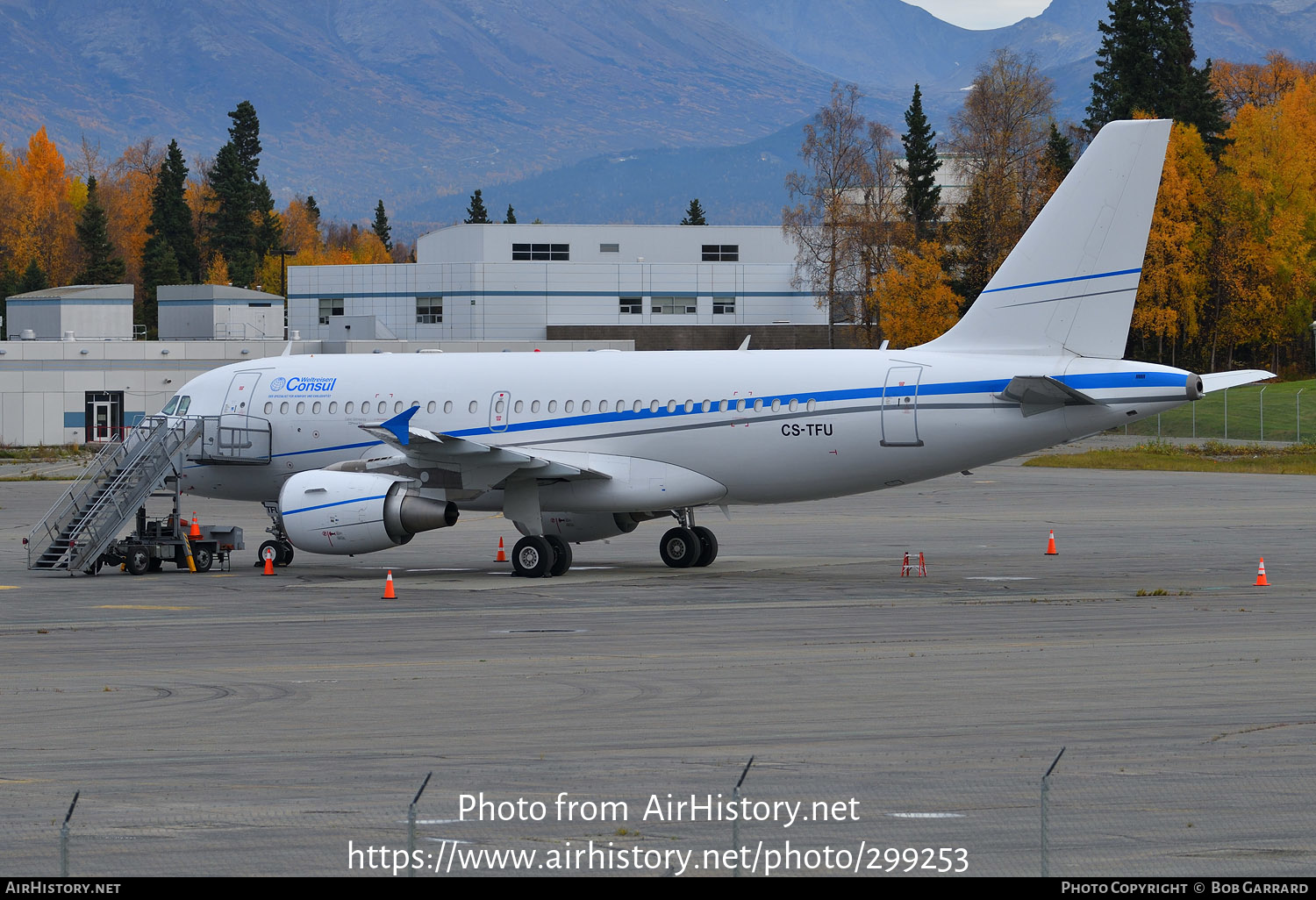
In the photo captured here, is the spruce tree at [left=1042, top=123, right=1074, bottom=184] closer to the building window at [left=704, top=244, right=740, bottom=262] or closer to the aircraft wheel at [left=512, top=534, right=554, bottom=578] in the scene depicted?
the building window at [left=704, top=244, right=740, bottom=262]

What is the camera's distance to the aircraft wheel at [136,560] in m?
31.4

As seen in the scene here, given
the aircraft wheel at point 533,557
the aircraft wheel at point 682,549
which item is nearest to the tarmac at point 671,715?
the aircraft wheel at point 533,557

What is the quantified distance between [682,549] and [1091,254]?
9.90 metres

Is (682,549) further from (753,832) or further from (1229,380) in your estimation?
(753,832)

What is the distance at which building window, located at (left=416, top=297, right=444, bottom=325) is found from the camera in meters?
100

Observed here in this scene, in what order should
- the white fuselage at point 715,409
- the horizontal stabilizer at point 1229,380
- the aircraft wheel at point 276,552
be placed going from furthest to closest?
1. the aircraft wheel at point 276,552
2. the white fuselage at point 715,409
3. the horizontal stabilizer at point 1229,380

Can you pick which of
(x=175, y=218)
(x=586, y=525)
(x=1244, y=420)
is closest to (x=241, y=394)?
(x=586, y=525)

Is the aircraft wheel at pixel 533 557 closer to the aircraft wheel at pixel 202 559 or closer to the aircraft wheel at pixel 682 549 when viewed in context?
the aircraft wheel at pixel 682 549

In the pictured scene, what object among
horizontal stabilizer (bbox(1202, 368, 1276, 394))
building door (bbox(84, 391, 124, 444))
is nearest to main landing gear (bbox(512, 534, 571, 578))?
horizontal stabilizer (bbox(1202, 368, 1276, 394))

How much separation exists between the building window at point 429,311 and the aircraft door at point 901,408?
7503 centimetres

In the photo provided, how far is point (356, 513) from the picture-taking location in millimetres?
28828

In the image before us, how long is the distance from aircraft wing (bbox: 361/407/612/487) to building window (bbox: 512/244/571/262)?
247ft

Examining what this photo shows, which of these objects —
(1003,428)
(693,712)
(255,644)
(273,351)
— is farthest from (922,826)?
(273,351)

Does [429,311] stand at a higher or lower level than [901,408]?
higher
